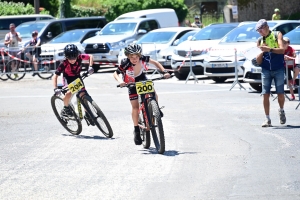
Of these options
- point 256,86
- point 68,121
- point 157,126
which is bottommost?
point 256,86

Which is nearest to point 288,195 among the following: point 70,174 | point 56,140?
point 70,174

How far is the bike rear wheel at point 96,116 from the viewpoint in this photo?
1325 centimetres

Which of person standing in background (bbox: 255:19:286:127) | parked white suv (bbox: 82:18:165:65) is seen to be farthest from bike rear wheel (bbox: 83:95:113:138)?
parked white suv (bbox: 82:18:165:65)

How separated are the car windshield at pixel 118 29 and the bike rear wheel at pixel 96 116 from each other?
19232 millimetres

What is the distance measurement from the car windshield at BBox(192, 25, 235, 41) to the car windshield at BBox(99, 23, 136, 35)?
223 inches

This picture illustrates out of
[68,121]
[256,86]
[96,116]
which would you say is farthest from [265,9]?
[96,116]

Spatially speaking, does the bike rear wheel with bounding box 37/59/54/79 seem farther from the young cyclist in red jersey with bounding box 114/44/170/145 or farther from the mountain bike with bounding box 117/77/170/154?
the mountain bike with bounding box 117/77/170/154

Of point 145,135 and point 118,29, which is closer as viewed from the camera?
point 145,135

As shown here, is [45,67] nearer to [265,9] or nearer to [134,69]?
[134,69]

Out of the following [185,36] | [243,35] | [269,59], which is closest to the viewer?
[269,59]

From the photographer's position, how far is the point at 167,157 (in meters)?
11.2

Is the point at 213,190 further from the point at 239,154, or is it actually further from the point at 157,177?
the point at 239,154

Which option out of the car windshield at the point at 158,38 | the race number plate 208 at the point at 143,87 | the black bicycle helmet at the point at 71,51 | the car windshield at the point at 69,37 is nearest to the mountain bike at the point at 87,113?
the black bicycle helmet at the point at 71,51

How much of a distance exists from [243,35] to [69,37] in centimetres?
984
